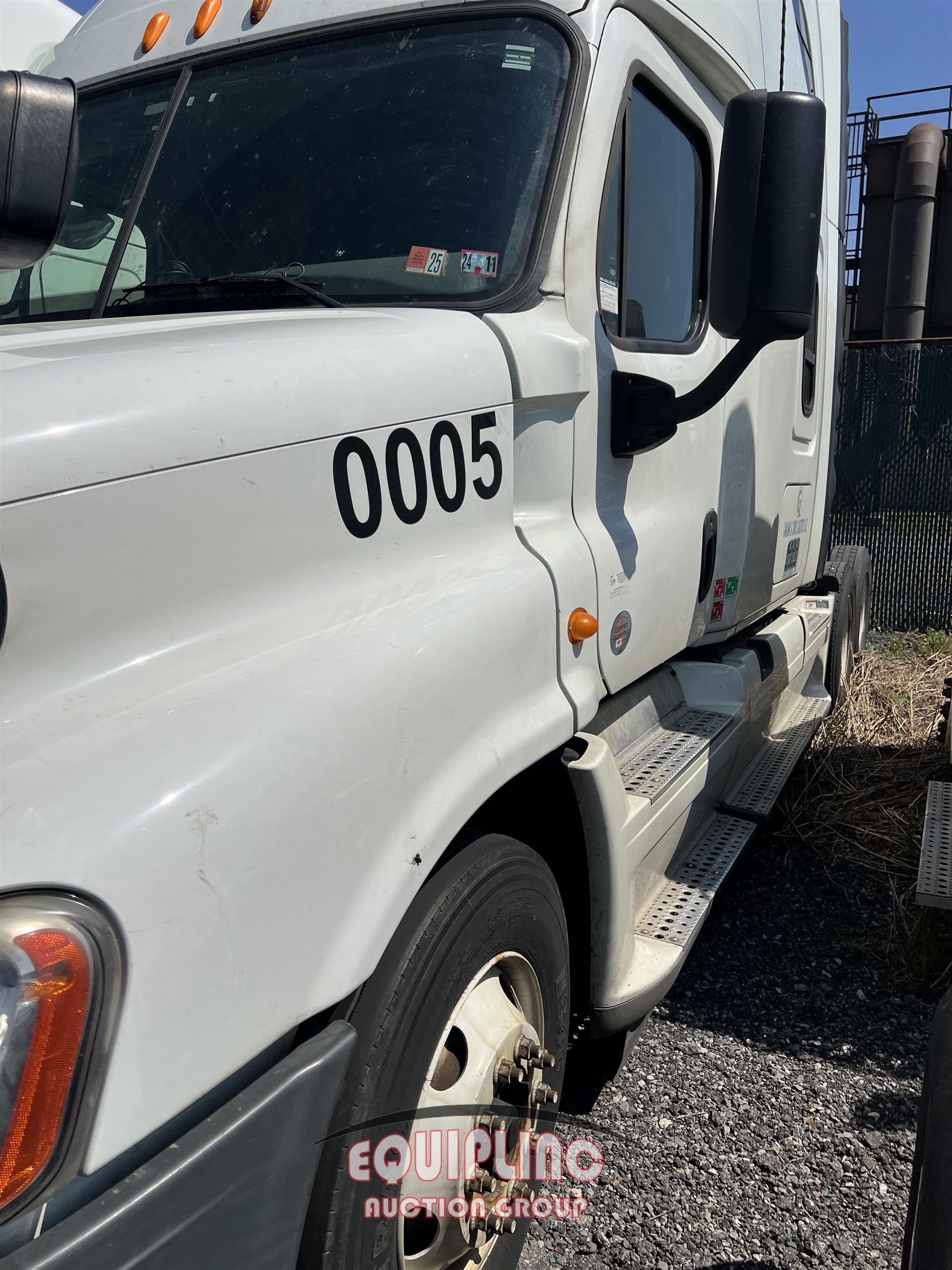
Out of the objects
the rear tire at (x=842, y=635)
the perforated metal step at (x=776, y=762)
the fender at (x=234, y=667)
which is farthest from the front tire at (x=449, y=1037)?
the rear tire at (x=842, y=635)

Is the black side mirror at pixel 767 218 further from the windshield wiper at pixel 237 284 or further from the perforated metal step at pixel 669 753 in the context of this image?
the perforated metal step at pixel 669 753

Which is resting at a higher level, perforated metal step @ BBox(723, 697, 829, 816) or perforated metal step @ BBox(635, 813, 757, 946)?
perforated metal step @ BBox(635, 813, 757, 946)

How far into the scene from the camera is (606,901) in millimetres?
2254

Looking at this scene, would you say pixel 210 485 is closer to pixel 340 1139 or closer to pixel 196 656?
pixel 196 656

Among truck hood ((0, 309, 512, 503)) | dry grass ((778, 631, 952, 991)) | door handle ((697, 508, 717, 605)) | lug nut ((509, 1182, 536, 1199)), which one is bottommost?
dry grass ((778, 631, 952, 991))

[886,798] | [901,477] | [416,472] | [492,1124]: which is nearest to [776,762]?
[886,798]

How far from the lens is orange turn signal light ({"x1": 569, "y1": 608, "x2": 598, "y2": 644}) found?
210 centimetres

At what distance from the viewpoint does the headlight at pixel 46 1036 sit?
102 cm

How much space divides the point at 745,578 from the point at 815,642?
1713mm

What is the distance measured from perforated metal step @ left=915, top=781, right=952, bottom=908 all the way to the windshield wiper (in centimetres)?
231

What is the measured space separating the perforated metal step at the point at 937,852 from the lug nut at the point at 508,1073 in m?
1.58

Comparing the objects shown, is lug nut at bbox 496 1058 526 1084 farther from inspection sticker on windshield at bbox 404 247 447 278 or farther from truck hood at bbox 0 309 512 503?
inspection sticker on windshield at bbox 404 247 447 278

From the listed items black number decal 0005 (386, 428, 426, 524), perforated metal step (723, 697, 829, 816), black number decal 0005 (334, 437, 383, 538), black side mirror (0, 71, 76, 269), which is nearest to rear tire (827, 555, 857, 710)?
perforated metal step (723, 697, 829, 816)

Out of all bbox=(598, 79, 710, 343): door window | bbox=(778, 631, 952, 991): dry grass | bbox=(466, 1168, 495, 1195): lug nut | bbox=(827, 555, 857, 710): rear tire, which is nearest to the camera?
bbox=(466, 1168, 495, 1195): lug nut
